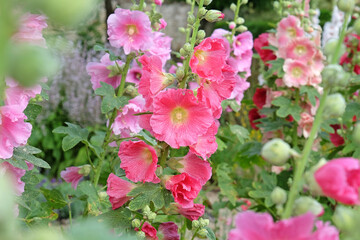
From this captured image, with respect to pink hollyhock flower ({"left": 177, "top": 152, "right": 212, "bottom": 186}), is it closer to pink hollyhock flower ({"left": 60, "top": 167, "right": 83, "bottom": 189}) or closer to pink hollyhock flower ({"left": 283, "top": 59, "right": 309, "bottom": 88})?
pink hollyhock flower ({"left": 60, "top": 167, "right": 83, "bottom": 189})

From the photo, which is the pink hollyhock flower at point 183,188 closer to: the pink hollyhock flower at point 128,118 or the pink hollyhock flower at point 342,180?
the pink hollyhock flower at point 128,118

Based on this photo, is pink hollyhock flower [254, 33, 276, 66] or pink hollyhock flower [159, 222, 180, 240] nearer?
pink hollyhock flower [159, 222, 180, 240]

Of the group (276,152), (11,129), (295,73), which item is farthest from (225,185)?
(276,152)

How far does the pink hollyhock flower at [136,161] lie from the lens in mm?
1144

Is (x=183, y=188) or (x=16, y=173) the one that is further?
(x=16, y=173)

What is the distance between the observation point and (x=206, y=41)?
45.4 inches

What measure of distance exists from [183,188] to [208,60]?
0.29 m

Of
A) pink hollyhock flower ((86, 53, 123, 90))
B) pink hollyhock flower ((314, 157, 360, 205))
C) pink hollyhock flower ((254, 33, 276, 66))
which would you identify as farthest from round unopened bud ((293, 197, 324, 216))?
pink hollyhock flower ((254, 33, 276, 66))

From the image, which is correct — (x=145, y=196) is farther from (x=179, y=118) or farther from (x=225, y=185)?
(x=225, y=185)

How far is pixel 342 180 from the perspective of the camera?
0.53 metres

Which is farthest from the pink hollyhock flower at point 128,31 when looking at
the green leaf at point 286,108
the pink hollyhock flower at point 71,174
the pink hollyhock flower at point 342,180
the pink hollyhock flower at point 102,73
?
the pink hollyhock flower at point 342,180

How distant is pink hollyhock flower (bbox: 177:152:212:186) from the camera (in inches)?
46.3

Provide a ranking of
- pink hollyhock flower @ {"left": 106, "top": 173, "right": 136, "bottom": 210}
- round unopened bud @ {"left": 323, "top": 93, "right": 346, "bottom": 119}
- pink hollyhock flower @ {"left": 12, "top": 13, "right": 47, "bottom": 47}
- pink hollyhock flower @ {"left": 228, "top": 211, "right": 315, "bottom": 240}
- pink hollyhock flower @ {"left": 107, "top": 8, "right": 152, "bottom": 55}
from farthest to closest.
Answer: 1. pink hollyhock flower @ {"left": 107, "top": 8, "right": 152, "bottom": 55}
2. pink hollyhock flower @ {"left": 106, "top": 173, "right": 136, "bottom": 210}
3. pink hollyhock flower @ {"left": 12, "top": 13, "right": 47, "bottom": 47}
4. round unopened bud @ {"left": 323, "top": 93, "right": 346, "bottom": 119}
5. pink hollyhock flower @ {"left": 228, "top": 211, "right": 315, "bottom": 240}

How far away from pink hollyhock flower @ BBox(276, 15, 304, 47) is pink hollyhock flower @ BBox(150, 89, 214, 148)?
120cm
